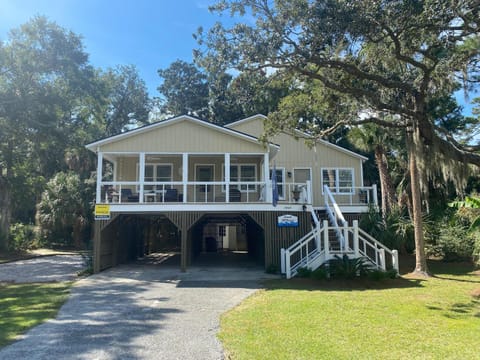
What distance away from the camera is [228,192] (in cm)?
1462

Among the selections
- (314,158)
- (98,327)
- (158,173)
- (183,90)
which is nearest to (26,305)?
(98,327)

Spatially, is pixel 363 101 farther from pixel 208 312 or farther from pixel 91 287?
pixel 91 287

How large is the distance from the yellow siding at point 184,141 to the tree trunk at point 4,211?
13252mm

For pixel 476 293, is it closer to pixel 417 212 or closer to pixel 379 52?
pixel 417 212

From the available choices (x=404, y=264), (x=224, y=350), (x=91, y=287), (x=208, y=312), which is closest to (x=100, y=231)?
(x=91, y=287)

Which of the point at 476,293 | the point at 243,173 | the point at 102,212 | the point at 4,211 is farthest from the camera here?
the point at 4,211

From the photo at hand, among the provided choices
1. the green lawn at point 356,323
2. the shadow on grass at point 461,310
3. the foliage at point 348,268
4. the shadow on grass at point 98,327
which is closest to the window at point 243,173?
the foliage at point 348,268

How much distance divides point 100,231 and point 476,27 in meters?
13.7

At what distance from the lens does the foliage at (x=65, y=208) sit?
25859 millimetres

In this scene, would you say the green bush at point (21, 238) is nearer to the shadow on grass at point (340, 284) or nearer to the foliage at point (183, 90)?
the foliage at point (183, 90)

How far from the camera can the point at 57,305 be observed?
28.9 feet

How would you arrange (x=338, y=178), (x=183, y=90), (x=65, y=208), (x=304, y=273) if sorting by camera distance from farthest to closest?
(x=183, y=90) → (x=65, y=208) → (x=338, y=178) → (x=304, y=273)

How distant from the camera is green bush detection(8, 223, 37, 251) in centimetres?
2433

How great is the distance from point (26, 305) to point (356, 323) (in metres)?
7.65
